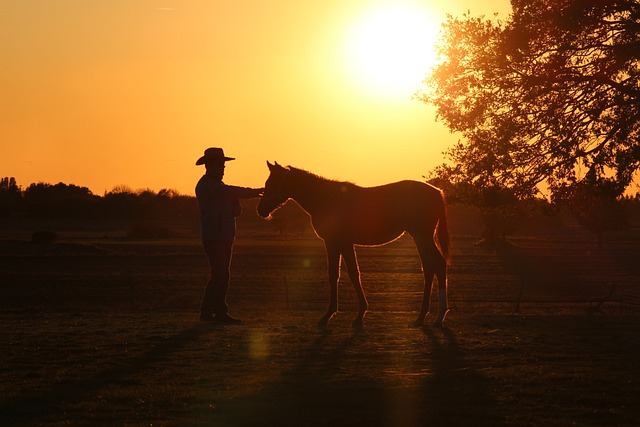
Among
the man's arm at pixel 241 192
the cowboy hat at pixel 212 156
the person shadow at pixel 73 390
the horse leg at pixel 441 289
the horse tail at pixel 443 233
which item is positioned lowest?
the person shadow at pixel 73 390

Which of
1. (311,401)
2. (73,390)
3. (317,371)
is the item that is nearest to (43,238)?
(317,371)

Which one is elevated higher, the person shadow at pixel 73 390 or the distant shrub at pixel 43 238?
the distant shrub at pixel 43 238

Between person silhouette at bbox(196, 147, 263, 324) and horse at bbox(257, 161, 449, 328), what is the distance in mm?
546

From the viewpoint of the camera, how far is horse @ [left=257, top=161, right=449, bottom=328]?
1460 cm

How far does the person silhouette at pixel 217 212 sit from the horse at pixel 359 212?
55 centimetres

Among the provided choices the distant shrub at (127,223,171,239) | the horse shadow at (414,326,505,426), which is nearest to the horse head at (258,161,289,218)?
the horse shadow at (414,326,505,426)

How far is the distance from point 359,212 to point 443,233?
163cm

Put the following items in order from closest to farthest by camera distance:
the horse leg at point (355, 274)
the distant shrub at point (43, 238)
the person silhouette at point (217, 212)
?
1. the person silhouette at point (217, 212)
2. the horse leg at point (355, 274)
3. the distant shrub at point (43, 238)

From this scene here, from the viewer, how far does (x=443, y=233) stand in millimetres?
15422

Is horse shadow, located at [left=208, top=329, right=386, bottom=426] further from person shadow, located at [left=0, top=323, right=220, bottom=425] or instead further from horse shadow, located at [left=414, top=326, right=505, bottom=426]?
person shadow, located at [left=0, top=323, right=220, bottom=425]

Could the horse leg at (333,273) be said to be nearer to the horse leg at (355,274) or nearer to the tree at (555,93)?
the horse leg at (355,274)

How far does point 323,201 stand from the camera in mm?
14781

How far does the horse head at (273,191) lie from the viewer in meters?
14.5

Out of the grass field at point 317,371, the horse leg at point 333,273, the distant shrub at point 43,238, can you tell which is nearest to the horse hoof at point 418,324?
the grass field at point 317,371
